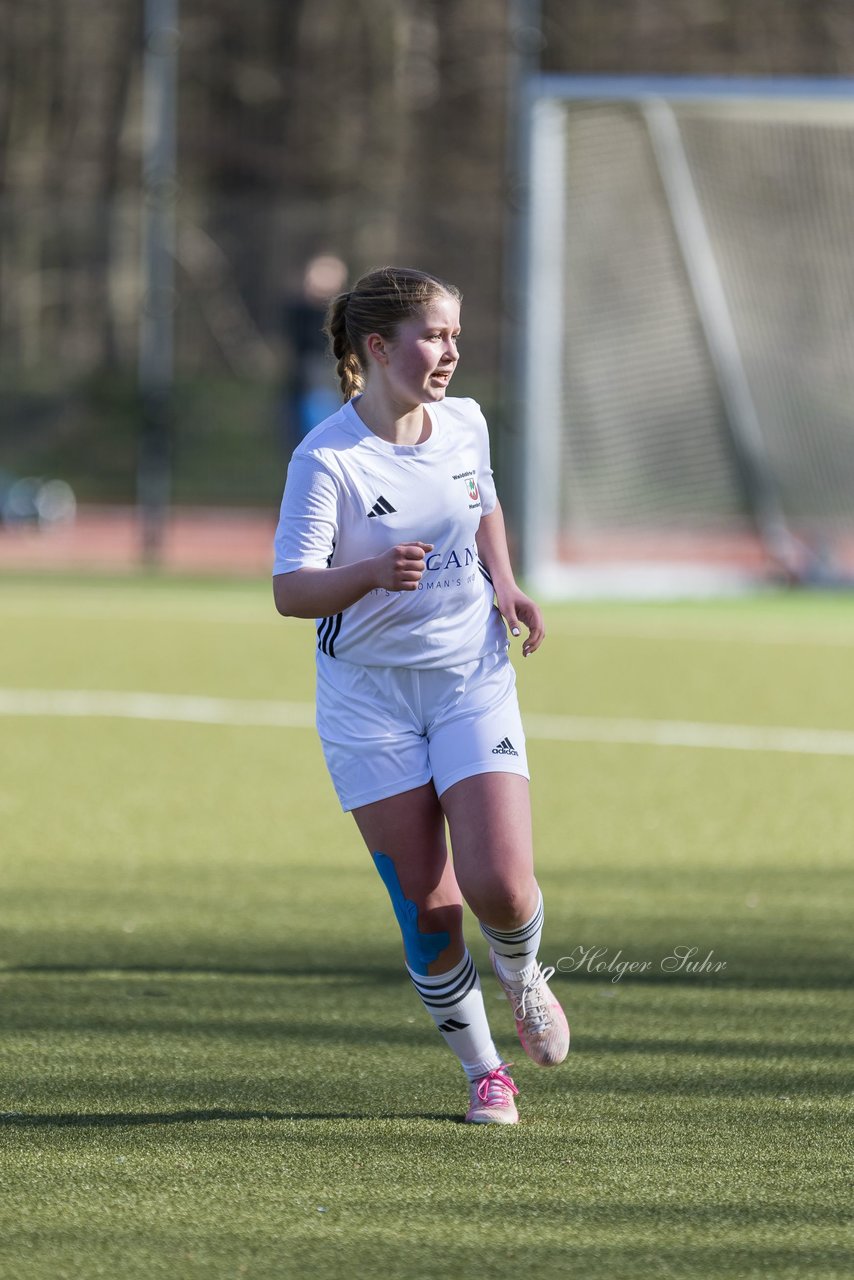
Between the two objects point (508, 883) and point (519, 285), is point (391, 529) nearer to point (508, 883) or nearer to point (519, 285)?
point (508, 883)

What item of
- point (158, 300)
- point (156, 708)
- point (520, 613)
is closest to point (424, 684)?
point (520, 613)

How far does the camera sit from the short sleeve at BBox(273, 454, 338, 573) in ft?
13.4

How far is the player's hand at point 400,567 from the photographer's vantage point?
3.89 metres

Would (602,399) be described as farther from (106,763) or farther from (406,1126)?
(406,1126)

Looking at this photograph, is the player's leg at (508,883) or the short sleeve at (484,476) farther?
the short sleeve at (484,476)

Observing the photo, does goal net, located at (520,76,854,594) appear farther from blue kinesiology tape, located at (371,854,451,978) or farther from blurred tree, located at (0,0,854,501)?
blurred tree, located at (0,0,854,501)

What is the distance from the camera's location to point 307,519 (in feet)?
13.5

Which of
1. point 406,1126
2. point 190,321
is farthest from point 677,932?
point 190,321

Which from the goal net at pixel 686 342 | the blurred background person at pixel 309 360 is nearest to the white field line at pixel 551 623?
the goal net at pixel 686 342

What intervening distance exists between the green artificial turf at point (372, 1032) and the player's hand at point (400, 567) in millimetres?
1045

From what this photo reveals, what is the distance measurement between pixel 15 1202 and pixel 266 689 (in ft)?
26.2

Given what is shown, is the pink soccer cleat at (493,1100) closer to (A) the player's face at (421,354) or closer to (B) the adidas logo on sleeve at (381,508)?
(B) the adidas logo on sleeve at (381,508)

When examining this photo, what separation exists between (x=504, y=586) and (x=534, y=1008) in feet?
2.82

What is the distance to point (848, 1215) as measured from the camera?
358 cm
